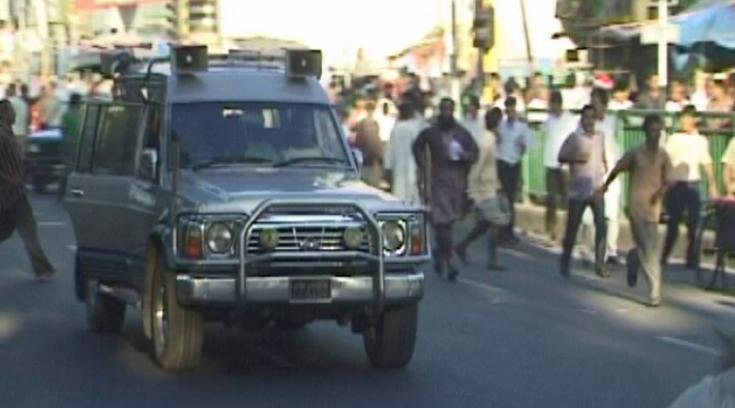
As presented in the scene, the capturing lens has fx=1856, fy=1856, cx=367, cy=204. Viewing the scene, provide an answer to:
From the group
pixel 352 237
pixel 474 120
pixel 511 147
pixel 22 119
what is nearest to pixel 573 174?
pixel 474 120

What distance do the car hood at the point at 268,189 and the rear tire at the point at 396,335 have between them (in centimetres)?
77

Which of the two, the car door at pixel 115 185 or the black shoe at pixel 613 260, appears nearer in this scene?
the car door at pixel 115 185

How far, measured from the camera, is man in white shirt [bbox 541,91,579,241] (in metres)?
23.8

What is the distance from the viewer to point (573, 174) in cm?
2012

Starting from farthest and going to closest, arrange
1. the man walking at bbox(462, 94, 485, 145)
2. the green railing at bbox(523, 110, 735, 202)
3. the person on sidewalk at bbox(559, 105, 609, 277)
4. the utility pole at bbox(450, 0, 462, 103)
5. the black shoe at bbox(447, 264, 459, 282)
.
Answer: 1. the utility pole at bbox(450, 0, 462, 103)
2. the man walking at bbox(462, 94, 485, 145)
3. the green railing at bbox(523, 110, 735, 202)
4. the person on sidewalk at bbox(559, 105, 609, 277)
5. the black shoe at bbox(447, 264, 459, 282)

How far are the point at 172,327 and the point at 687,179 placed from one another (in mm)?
9493

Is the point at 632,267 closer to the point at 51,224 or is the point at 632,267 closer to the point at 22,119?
the point at 51,224

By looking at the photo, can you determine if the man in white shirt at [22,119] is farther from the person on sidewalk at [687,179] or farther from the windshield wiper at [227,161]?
the windshield wiper at [227,161]

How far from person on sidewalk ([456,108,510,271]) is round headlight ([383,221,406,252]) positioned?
8.06 m

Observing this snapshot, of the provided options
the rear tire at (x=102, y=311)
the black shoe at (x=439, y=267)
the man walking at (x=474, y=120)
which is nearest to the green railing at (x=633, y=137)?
the man walking at (x=474, y=120)

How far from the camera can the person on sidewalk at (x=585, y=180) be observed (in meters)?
19.8

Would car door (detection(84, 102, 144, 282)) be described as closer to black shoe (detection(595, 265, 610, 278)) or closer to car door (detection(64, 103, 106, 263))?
car door (detection(64, 103, 106, 263))

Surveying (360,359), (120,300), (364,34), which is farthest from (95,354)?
(364,34)

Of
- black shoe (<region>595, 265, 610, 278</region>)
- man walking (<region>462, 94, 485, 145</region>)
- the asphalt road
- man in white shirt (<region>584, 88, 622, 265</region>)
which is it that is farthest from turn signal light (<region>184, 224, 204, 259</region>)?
man walking (<region>462, 94, 485, 145</region>)
